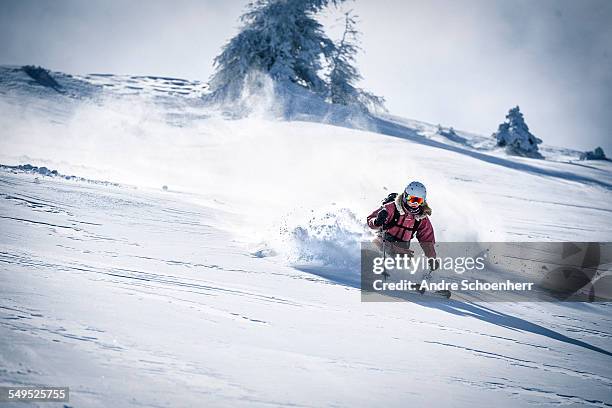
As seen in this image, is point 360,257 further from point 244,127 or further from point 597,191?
point 597,191

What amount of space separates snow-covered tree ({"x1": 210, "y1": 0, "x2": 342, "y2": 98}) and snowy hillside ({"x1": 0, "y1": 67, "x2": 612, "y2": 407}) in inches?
389

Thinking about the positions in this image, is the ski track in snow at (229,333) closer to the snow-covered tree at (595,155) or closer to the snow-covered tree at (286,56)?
the snow-covered tree at (286,56)

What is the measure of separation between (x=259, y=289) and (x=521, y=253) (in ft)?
20.8

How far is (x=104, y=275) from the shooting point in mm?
3814

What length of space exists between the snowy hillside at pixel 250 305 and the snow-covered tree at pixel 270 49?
32.4 feet

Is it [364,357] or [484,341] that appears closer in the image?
[364,357]

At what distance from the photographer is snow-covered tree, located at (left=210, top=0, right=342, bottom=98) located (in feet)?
68.9

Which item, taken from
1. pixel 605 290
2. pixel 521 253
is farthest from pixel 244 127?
pixel 605 290

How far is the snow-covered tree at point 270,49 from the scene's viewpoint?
68.9 feet

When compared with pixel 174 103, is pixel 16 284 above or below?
below

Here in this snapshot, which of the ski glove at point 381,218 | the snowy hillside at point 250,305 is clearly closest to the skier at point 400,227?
the ski glove at point 381,218

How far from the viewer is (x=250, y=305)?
3.75 m

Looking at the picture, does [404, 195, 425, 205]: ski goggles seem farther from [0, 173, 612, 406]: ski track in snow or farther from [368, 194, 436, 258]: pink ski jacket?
[0, 173, 612, 406]: ski track in snow

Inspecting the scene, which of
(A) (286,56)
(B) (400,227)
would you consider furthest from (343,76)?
(B) (400,227)
